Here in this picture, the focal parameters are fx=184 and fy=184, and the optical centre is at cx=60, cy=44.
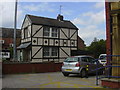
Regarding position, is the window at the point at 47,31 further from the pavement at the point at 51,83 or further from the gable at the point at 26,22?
the pavement at the point at 51,83

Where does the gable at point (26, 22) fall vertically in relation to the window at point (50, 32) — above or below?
above

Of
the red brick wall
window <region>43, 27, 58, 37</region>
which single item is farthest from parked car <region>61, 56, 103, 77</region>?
window <region>43, 27, 58, 37</region>

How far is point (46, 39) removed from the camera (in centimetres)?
2658

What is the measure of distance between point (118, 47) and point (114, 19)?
141 centimetres

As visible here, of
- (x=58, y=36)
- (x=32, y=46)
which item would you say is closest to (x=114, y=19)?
(x=32, y=46)

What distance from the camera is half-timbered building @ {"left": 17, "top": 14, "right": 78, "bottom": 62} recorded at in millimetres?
25406

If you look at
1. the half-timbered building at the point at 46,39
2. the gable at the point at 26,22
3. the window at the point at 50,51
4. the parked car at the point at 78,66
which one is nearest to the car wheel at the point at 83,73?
the parked car at the point at 78,66

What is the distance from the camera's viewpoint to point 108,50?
32.0ft

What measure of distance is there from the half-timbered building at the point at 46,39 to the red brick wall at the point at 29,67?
21.8ft

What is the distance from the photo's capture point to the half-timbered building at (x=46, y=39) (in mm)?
25406

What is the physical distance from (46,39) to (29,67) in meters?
9.63

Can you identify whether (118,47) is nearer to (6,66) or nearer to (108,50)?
(108,50)

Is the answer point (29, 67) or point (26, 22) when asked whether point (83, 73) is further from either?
point (26, 22)

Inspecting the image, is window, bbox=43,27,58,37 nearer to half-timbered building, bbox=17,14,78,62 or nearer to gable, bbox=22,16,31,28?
half-timbered building, bbox=17,14,78,62
